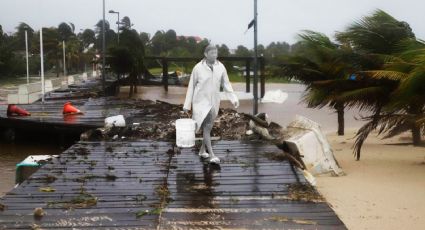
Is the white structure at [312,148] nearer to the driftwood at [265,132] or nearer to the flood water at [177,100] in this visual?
the driftwood at [265,132]

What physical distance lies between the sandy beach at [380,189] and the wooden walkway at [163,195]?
1136 millimetres

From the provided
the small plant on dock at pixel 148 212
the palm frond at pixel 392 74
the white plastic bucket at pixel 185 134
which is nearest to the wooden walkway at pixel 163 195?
the small plant on dock at pixel 148 212

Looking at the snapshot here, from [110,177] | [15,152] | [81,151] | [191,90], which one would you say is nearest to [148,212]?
[110,177]

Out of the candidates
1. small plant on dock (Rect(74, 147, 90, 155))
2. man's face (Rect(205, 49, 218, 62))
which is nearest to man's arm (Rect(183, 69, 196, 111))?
man's face (Rect(205, 49, 218, 62))

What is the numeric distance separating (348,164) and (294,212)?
6293 millimetres

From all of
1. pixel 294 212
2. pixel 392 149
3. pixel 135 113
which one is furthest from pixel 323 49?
pixel 294 212

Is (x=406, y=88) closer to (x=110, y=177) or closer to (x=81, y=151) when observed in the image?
(x=110, y=177)

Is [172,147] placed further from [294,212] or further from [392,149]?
[392,149]

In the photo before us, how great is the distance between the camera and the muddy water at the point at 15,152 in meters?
13.3

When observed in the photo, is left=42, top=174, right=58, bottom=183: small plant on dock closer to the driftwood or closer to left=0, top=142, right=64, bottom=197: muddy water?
the driftwood

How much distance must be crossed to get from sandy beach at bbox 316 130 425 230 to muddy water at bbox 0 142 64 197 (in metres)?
7.61

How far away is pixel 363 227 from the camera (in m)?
6.92

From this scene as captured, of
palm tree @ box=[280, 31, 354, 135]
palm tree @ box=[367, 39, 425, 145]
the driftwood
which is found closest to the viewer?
the driftwood

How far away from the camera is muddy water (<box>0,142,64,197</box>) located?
13289 mm
